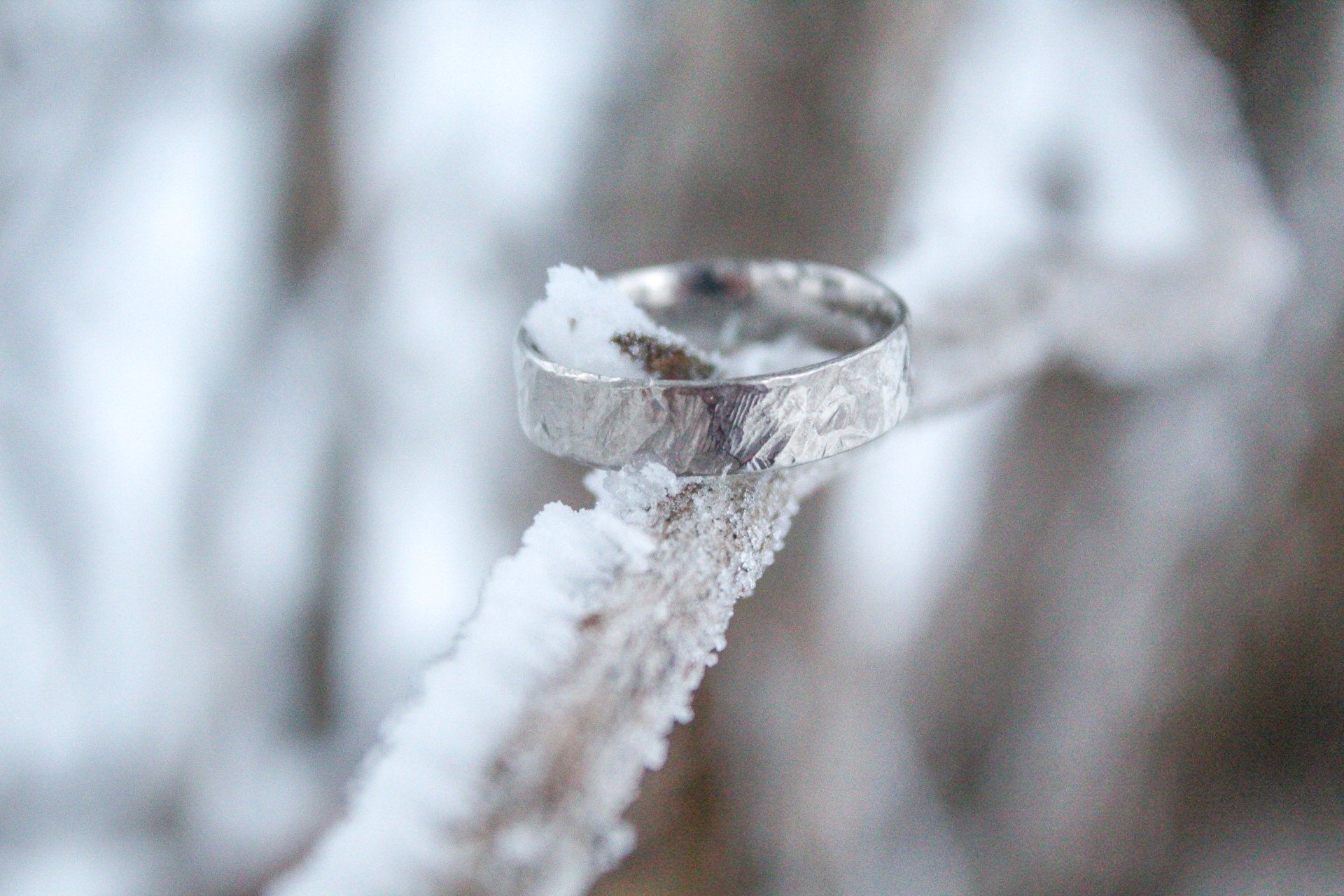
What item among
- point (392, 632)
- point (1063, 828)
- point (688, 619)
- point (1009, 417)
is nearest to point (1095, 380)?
point (1009, 417)

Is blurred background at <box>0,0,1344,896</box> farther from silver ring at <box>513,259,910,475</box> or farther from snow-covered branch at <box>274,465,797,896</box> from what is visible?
snow-covered branch at <box>274,465,797,896</box>

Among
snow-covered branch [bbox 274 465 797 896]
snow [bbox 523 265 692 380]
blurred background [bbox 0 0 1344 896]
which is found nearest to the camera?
snow-covered branch [bbox 274 465 797 896]

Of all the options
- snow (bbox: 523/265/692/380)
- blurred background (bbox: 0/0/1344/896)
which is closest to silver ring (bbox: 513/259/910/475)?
snow (bbox: 523/265/692/380)

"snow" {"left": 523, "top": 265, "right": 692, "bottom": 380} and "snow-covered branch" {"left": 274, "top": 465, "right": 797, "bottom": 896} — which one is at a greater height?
"snow" {"left": 523, "top": 265, "right": 692, "bottom": 380}

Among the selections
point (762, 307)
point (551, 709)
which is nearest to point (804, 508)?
point (762, 307)

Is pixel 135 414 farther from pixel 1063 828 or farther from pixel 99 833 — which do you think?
pixel 1063 828

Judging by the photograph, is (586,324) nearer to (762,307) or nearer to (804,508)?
(762,307)

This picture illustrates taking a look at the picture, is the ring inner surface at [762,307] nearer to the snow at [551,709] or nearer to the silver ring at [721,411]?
the silver ring at [721,411]
